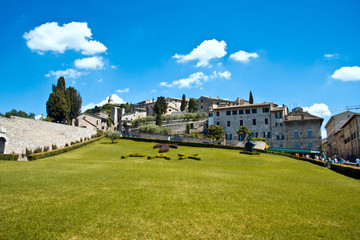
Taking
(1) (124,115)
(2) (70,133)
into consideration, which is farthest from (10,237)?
(1) (124,115)

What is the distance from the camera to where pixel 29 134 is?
1152 inches

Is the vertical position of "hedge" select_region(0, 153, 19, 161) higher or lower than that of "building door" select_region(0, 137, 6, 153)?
lower

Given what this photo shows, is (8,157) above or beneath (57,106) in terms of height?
beneath

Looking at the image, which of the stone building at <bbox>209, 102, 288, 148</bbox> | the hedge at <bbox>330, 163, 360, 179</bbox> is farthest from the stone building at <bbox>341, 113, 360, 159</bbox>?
the hedge at <bbox>330, 163, 360, 179</bbox>

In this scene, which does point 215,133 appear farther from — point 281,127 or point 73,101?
point 73,101

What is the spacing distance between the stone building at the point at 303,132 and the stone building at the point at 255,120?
1.61 metres

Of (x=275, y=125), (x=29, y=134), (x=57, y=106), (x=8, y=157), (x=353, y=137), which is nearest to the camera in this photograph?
(x=8, y=157)

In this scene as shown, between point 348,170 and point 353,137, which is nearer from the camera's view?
point 348,170

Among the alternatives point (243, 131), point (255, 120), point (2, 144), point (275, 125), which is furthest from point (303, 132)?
point (2, 144)

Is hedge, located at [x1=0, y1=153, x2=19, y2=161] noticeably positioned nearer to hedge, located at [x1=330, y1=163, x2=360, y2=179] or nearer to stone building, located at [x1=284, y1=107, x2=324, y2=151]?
hedge, located at [x1=330, y1=163, x2=360, y2=179]

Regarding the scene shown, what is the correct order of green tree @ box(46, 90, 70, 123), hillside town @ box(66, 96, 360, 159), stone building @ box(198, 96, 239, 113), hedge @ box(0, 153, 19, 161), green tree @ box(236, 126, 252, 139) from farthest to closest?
stone building @ box(198, 96, 239, 113)
green tree @ box(236, 126, 252, 139)
green tree @ box(46, 90, 70, 123)
hillside town @ box(66, 96, 360, 159)
hedge @ box(0, 153, 19, 161)

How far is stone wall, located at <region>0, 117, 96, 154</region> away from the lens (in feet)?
84.1

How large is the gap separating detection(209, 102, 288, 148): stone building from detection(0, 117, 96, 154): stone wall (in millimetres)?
37461

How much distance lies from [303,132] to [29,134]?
5615 centimetres
